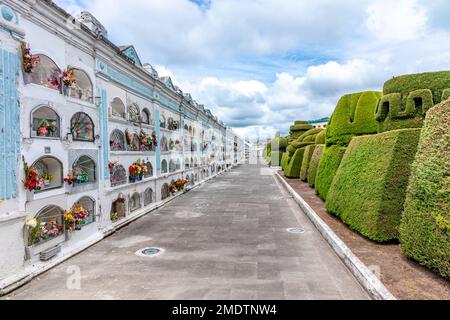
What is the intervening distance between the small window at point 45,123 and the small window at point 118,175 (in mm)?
3465

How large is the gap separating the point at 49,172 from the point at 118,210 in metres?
3.90

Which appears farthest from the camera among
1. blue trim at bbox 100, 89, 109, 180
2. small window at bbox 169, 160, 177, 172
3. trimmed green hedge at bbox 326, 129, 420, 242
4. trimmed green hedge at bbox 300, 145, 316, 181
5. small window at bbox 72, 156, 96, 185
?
trimmed green hedge at bbox 300, 145, 316, 181

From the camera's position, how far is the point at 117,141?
11.6 metres

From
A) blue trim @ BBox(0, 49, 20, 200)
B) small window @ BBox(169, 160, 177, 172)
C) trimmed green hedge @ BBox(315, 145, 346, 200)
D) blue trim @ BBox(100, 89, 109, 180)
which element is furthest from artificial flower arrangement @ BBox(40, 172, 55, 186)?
trimmed green hedge @ BBox(315, 145, 346, 200)

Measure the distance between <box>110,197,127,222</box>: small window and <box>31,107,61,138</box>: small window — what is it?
4187 millimetres

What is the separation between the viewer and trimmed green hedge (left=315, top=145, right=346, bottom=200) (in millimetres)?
13938

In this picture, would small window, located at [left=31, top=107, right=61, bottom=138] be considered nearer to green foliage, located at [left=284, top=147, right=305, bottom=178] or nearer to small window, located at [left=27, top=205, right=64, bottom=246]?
small window, located at [left=27, top=205, right=64, bottom=246]

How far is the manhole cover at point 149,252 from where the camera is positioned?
26.6 ft

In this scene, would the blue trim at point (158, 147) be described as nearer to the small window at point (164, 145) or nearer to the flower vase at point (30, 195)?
the small window at point (164, 145)

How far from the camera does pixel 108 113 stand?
35.3 ft

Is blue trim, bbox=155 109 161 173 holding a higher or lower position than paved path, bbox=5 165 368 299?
higher
